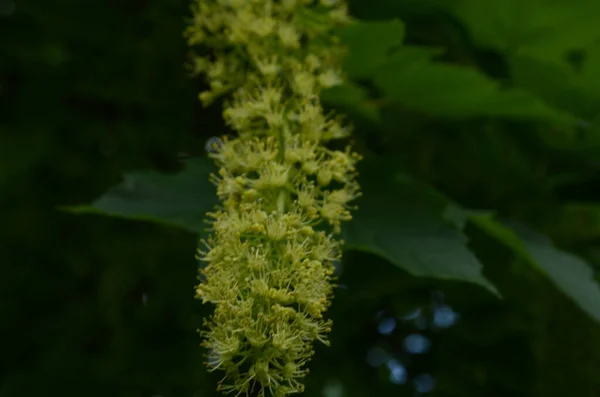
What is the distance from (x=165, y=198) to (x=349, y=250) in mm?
598

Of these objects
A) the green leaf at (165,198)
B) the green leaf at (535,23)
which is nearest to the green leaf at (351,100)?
the green leaf at (165,198)

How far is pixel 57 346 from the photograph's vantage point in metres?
2.29

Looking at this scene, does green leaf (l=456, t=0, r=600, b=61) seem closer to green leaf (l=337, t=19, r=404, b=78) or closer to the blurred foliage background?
the blurred foliage background

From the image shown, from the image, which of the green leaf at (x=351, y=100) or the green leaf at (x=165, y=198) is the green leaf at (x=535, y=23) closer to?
the green leaf at (x=351, y=100)

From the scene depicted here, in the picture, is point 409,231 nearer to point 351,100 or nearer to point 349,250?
point 351,100

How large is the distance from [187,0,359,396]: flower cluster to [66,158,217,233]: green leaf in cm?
5

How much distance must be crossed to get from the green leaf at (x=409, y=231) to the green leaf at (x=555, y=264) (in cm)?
11

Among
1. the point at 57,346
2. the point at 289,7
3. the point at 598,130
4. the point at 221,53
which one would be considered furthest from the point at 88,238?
the point at 598,130

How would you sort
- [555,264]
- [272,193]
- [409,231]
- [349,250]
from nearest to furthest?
[272,193], [409,231], [555,264], [349,250]

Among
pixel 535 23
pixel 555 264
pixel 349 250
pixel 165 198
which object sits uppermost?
pixel 535 23

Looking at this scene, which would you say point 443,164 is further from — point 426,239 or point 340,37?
point 426,239

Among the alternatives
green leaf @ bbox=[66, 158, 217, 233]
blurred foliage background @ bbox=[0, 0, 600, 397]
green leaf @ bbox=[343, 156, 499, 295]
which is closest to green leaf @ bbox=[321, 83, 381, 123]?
blurred foliage background @ bbox=[0, 0, 600, 397]

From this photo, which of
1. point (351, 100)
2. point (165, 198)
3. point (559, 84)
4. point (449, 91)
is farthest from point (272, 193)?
point (559, 84)

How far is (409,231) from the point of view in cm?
156
